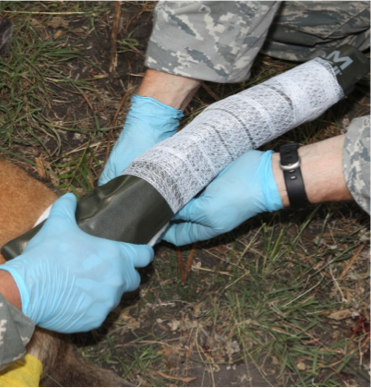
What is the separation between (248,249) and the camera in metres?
3.24

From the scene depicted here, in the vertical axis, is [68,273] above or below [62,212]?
below

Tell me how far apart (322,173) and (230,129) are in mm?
472

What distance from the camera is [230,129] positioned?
8.67ft

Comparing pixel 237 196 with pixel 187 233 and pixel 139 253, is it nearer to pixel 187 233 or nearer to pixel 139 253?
pixel 187 233

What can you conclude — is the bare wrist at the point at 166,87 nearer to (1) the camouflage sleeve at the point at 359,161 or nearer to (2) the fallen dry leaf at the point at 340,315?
(1) the camouflage sleeve at the point at 359,161

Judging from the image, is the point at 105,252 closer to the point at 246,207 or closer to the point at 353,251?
the point at 246,207

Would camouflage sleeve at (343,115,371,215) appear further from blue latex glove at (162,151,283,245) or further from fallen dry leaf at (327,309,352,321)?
fallen dry leaf at (327,309,352,321)

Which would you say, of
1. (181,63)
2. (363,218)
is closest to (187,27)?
(181,63)

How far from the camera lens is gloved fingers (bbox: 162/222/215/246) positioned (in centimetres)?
286

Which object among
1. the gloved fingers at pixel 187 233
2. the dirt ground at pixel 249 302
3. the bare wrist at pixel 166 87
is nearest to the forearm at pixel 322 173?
the gloved fingers at pixel 187 233

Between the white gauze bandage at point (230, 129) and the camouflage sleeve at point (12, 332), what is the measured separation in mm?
768

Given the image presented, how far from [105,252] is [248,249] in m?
1.14

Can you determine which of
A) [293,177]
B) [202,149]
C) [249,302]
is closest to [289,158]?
[293,177]

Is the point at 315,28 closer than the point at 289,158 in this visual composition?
No
